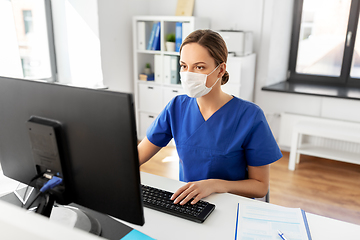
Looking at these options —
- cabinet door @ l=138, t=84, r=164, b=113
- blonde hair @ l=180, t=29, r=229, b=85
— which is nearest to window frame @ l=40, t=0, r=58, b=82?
cabinet door @ l=138, t=84, r=164, b=113

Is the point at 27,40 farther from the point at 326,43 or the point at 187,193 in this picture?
the point at 326,43

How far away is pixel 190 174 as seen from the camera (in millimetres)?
1416

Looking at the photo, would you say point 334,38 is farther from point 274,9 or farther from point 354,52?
point 274,9

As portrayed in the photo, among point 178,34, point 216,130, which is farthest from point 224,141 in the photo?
point 178,34

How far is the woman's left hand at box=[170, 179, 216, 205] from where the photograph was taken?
1.09m

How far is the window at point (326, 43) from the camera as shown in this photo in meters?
3.53

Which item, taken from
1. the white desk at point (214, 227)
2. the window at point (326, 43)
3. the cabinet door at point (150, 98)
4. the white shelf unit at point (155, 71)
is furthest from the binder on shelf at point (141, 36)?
the white desk at point (214, 227)

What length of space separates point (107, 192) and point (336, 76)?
3692 mm

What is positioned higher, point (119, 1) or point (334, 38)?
point (119, 1)

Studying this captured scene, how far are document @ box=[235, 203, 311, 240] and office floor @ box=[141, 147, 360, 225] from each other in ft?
5.04

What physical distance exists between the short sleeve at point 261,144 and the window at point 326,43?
289 cm

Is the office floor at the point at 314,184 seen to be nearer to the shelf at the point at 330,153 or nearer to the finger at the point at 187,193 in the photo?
the shelf at the point at 330,153

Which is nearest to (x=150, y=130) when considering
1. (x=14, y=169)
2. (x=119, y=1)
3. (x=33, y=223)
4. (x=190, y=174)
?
(x=190, y=174)

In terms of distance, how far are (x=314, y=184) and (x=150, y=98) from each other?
2052mm
